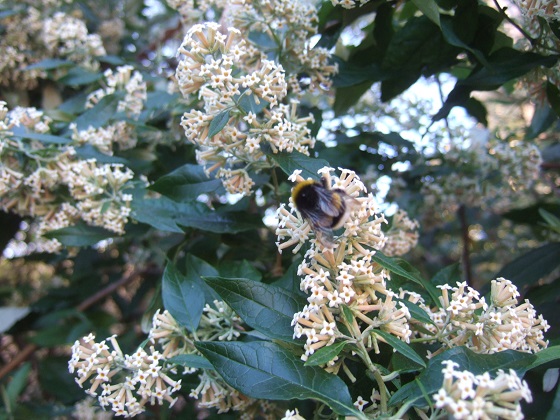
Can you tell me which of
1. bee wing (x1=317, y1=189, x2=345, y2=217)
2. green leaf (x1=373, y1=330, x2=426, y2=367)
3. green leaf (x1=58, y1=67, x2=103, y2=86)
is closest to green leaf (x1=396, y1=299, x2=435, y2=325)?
green leaf (x1=373, y1=330, x2=426, y2=367)

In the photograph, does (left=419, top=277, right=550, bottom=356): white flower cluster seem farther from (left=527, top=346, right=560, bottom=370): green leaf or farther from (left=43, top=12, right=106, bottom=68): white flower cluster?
(left=43, top=12, right=106, bottom=68): white flower cluster

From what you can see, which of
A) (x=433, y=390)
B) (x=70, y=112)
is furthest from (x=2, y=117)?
(x=433, y=390)

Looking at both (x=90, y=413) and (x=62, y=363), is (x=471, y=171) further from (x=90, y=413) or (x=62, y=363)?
(x=62, y=363)

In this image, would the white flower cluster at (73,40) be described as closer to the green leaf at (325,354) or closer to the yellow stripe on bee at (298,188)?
the yellow stripe on bee at (298,188)

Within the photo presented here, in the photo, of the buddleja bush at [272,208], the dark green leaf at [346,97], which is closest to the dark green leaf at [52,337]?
the buddleja bush at [272,208]

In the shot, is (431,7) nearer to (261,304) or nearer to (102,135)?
(261,304)
